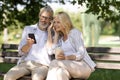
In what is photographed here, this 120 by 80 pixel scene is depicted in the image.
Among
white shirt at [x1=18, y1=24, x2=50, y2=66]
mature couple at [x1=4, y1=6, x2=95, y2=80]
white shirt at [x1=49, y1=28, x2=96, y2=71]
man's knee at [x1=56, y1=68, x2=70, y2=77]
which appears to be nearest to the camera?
man's knee at [x1=56, y1=68, x2=70, y2=77]

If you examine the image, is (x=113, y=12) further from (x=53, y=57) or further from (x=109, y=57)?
(x=53, y=57)

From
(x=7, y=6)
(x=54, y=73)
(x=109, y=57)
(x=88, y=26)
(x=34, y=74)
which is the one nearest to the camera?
(x=54, y=73)

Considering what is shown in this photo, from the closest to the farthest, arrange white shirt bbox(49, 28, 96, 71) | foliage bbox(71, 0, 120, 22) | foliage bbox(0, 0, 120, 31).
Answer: white shirt bbox(49, 28, 96, 71) < foliage bbox(71, 0, 120, 22) < foliage bbox(0, 0, 120, 31)

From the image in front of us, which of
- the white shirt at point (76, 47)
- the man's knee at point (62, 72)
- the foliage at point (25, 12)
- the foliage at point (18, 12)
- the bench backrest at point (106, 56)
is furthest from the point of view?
the foliage at point (18, 12)

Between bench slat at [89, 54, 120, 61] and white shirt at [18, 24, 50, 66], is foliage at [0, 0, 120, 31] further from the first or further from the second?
white shirt at [18, 24, 50, 66]

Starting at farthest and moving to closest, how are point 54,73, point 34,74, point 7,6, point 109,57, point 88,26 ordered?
point 88,26 → point 7,6 → point 109,57 → point 34,74 → point 54,73

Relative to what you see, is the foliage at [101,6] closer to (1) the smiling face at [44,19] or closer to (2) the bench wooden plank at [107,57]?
(2) the bench wooden plank at [107,57]

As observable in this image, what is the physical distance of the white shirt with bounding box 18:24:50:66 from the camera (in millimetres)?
5621

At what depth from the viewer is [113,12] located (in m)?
9.05

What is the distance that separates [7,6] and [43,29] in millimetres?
4063

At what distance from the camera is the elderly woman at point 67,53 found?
16.8 feet

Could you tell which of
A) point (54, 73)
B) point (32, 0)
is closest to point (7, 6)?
point (32, 0)

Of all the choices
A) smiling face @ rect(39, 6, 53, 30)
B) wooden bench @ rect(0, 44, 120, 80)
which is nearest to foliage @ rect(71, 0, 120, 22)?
wooden bench @ rect(0, 44, 120, 80)

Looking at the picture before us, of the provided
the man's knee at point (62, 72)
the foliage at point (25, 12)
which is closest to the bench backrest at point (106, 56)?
the man's knee at point (62, 72)
